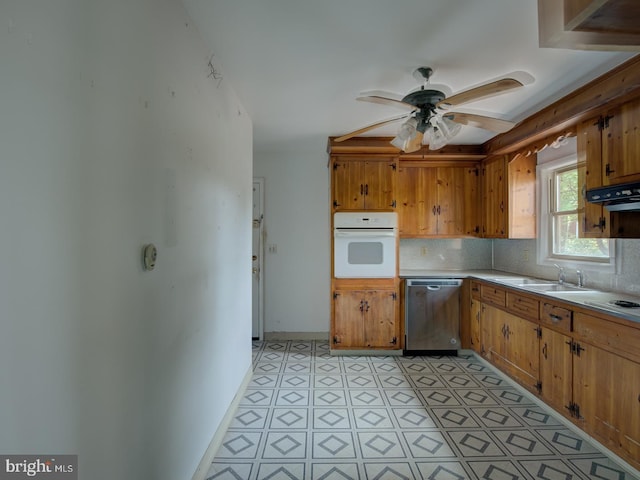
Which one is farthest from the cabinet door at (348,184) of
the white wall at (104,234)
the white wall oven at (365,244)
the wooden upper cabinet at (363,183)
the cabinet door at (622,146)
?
the cabinet door at (622,146)

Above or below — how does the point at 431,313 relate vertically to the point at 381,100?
below

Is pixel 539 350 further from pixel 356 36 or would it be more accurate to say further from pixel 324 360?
pixel 356 36

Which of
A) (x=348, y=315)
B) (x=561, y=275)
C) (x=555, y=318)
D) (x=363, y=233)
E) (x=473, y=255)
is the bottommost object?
(x=348, y=315)

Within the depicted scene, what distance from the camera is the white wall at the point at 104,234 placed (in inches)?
26.7

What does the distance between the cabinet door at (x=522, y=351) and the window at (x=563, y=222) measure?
77 cm

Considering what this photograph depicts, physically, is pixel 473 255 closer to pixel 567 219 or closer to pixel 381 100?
pixel 567 219

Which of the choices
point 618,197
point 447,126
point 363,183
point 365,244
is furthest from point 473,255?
point 447,126

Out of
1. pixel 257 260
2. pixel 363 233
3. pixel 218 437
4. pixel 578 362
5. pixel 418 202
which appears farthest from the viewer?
pixel 257 260

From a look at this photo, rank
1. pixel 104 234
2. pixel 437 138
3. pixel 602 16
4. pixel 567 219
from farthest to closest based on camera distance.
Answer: pixel 567 219 < pixel 437 138 < pixel 104 234 < pixel 602 16

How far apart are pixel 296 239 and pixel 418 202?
1628 millimetres

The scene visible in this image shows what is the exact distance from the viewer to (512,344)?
284 cm

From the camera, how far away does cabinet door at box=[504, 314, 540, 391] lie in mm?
2539

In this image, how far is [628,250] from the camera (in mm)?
2379

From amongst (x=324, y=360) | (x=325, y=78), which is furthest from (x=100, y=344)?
(x=324, y=360)
